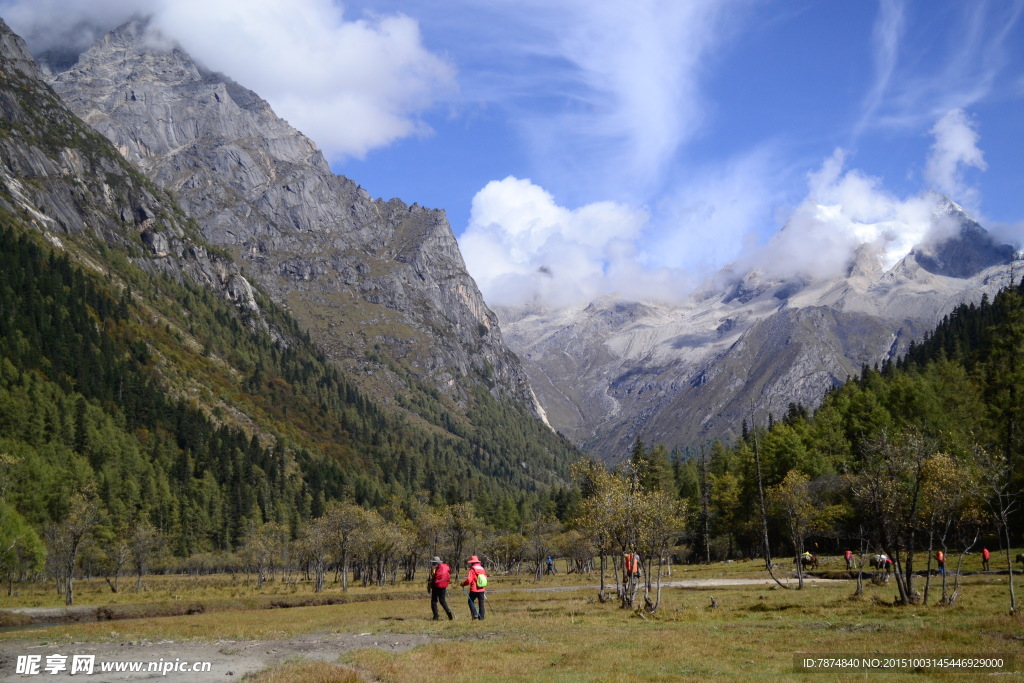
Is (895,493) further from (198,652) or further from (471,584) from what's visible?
(198,652)

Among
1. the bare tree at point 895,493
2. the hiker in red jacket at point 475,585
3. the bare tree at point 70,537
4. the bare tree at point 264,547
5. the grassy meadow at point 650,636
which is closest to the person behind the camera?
the grassy meadow at point 650,636

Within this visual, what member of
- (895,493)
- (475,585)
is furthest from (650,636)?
(895,493)

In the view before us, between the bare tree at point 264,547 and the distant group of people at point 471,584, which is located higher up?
the distant group of people at point 471,584

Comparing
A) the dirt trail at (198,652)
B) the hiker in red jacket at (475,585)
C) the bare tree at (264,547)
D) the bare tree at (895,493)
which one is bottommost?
the bare tree at (264,547)

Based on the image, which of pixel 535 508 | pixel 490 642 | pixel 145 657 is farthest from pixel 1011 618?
pixel 535 508

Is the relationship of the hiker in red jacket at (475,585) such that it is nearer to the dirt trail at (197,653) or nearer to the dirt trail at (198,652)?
the dirt trail at (198,652)

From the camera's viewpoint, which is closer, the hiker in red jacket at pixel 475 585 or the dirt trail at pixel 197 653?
the dirt trail at pixel 197 653

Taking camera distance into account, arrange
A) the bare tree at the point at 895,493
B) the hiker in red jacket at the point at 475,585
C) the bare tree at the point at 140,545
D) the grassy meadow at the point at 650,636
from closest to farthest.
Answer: the grassy meadow at the point at 650,636 → the hiker in red jacket at the point at 475,585 → the bare tree at the point at 895,493 → the bare tree at the point at 140,545

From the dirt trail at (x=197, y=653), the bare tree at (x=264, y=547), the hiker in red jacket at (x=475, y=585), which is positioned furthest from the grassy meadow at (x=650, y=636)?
the bare tree at (x=264, y=547)

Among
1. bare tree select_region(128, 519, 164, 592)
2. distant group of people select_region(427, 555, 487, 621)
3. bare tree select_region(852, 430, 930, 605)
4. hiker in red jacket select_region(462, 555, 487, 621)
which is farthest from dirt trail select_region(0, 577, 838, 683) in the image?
bare tree select_region(128, 519, 164, 592)

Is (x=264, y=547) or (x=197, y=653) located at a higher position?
(x=197, y=653)

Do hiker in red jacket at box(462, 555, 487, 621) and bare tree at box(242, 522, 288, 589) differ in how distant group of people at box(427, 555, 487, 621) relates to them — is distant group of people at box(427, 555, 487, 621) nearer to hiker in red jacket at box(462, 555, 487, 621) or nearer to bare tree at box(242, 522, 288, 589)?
hiker in red jacket at box(462, 555, 487, 621)

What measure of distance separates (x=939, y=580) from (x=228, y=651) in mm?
48167

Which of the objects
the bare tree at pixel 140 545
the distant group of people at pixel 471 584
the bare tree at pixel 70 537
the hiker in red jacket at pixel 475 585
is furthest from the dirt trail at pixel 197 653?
the bare tree at pixel 140 545
